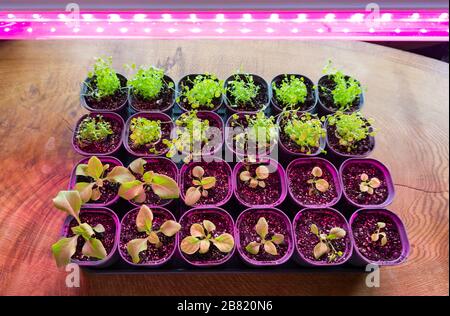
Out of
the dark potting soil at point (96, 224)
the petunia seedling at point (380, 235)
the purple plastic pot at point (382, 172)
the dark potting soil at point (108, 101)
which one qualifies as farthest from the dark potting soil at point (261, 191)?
the dark potting soil at point (108, 101)

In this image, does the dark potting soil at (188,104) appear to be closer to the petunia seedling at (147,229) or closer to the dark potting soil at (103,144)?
the dark potting soil at (103,144)

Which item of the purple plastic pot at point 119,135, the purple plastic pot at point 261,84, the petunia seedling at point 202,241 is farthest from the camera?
the purple plastic pot at point 261,84

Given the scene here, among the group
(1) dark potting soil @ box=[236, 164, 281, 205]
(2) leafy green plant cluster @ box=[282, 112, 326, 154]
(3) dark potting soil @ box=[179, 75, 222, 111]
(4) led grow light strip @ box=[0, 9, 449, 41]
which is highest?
(4) led grow light strip @ box=[0, 9, 449, 41]

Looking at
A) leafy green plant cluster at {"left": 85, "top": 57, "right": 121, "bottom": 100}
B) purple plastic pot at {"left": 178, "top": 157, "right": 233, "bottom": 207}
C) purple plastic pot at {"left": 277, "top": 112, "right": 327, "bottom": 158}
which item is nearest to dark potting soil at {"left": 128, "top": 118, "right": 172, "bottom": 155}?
purple plastic pot at {"left": 178, "top": 157, "right": 233, "bottom": 207}

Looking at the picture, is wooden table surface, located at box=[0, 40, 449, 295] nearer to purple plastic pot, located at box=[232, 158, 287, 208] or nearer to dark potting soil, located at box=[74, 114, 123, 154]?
dark potting soil, located at box=[74, 114, 123, 154]

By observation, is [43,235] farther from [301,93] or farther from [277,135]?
[301,93]

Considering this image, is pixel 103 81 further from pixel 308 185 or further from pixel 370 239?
pixel 370 239
